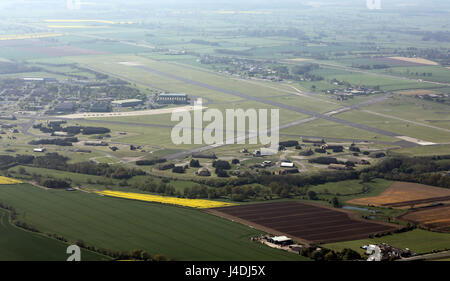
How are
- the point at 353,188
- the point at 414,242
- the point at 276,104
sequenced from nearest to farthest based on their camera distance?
the point at 414,242, the point at 353,188, the point at 276,104

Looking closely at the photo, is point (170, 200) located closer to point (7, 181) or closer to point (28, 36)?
point (7, 181)

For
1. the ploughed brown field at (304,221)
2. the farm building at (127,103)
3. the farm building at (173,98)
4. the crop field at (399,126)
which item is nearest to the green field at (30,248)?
the ploughed brown field at (304,221)

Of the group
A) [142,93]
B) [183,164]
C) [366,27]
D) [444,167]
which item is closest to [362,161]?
[444,167]

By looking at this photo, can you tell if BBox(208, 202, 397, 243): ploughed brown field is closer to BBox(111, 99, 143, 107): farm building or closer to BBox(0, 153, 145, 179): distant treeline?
BBox(0, 153, 145, 179): distant treeline

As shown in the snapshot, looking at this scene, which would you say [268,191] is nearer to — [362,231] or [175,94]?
[362,231]

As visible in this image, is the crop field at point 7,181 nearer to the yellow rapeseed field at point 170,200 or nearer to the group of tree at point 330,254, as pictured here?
the yellow rapeseed field at point 170,200

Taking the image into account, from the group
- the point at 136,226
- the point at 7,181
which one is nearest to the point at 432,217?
the point at 136,226
